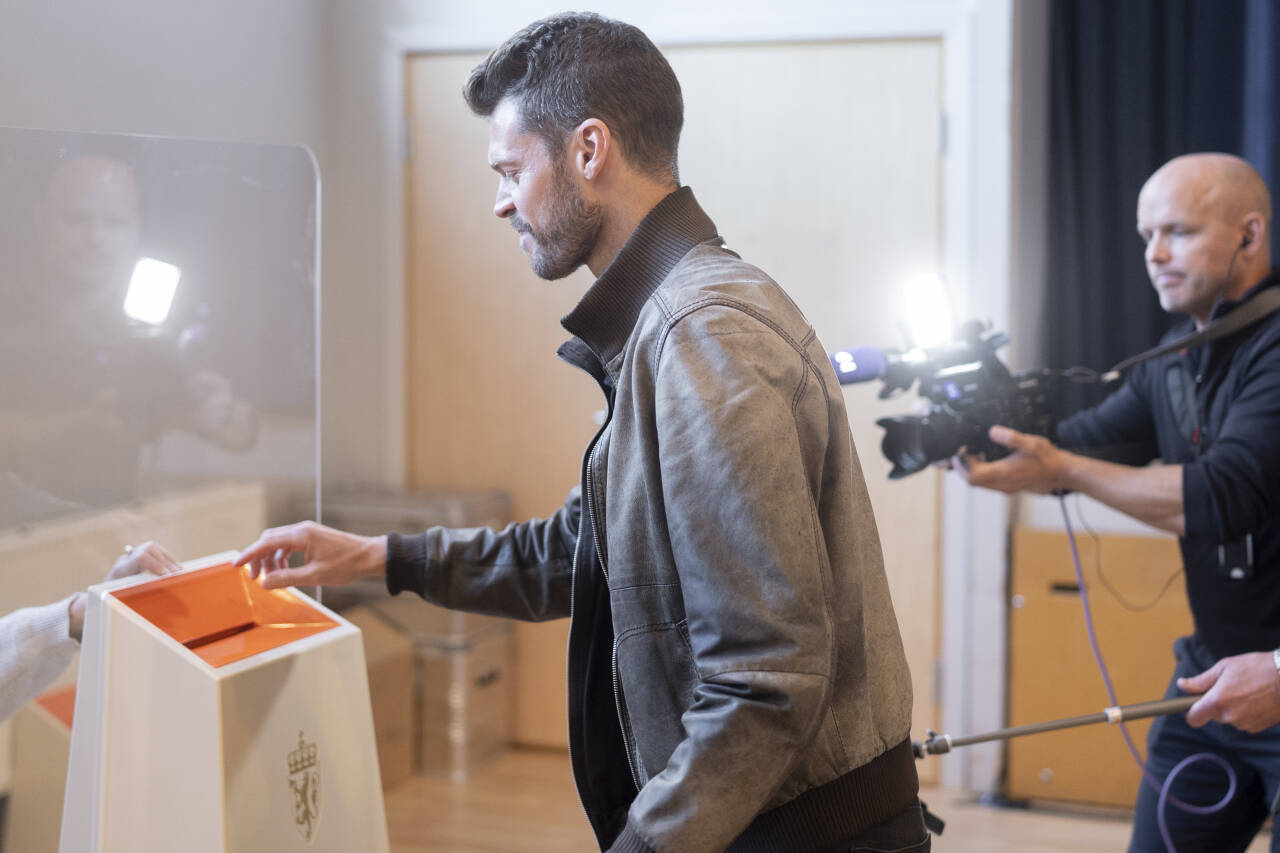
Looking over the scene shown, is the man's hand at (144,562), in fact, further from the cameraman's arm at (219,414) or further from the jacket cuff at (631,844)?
the jacket cuff at (631,844)

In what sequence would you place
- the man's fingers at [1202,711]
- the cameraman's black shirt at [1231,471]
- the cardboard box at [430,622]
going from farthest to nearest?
the cardboard box at [430,622]
the cameraman's black shirt at [1231,471]
the man's fingers at [1202,711]

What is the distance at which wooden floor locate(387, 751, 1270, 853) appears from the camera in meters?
2.69

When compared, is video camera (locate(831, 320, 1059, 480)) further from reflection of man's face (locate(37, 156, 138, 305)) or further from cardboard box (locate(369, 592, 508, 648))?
cardboard box (locate(369, 592, 508, 648))

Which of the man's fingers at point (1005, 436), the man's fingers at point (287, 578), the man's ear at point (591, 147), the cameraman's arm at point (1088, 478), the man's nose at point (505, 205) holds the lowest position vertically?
the man's fingers at point (287, 578)

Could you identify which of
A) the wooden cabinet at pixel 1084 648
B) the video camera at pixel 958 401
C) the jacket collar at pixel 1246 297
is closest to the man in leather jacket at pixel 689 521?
the video camera at pixel 958 401

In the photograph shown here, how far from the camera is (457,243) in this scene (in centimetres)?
328

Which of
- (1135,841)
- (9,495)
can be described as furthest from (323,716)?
(1135,841)

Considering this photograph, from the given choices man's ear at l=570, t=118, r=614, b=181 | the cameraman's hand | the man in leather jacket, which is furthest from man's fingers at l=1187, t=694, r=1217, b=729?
man's ear at l=570, t=118, r=614, b=181

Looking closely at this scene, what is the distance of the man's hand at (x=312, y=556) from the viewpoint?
129cm

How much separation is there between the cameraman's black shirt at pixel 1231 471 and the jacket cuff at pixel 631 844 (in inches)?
46.9

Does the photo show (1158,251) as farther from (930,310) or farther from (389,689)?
(389,689)

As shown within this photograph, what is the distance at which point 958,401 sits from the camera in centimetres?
184

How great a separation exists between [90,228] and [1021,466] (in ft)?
4.32

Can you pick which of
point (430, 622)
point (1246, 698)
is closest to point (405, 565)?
point (1246, 698)
